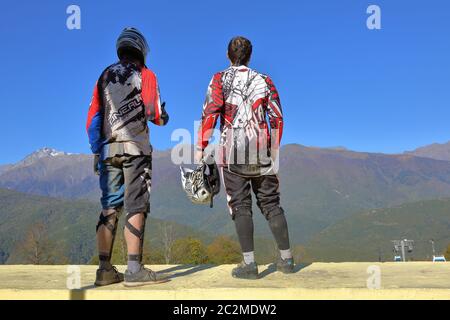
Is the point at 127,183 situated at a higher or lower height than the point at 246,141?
lower

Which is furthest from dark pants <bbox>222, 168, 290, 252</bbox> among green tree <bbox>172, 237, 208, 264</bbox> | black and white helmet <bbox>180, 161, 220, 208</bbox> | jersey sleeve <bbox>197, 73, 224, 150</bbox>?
green tree <bbox>172, 237, 208, 264</bbox>

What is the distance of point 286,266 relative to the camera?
5000 millimetres

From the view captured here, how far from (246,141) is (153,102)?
115cm

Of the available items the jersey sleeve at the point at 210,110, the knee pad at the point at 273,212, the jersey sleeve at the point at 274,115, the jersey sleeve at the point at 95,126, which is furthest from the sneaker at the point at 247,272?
the jersey sleeve at the point at 95,126

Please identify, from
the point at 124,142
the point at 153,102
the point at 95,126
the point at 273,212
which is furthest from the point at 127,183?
the point at 273,212

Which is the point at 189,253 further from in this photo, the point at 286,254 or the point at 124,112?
the point at 124,112

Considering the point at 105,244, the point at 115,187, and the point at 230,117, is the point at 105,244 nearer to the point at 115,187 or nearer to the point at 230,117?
the point at 115,187

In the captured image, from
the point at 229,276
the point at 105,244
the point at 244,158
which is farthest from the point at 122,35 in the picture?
the point at 229,276

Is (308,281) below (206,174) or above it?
below

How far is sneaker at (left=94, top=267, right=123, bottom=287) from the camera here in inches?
172

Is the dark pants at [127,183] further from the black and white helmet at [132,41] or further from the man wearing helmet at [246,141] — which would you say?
the black and white helmet at [132,41]

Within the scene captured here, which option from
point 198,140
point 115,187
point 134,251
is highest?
point 198,140
